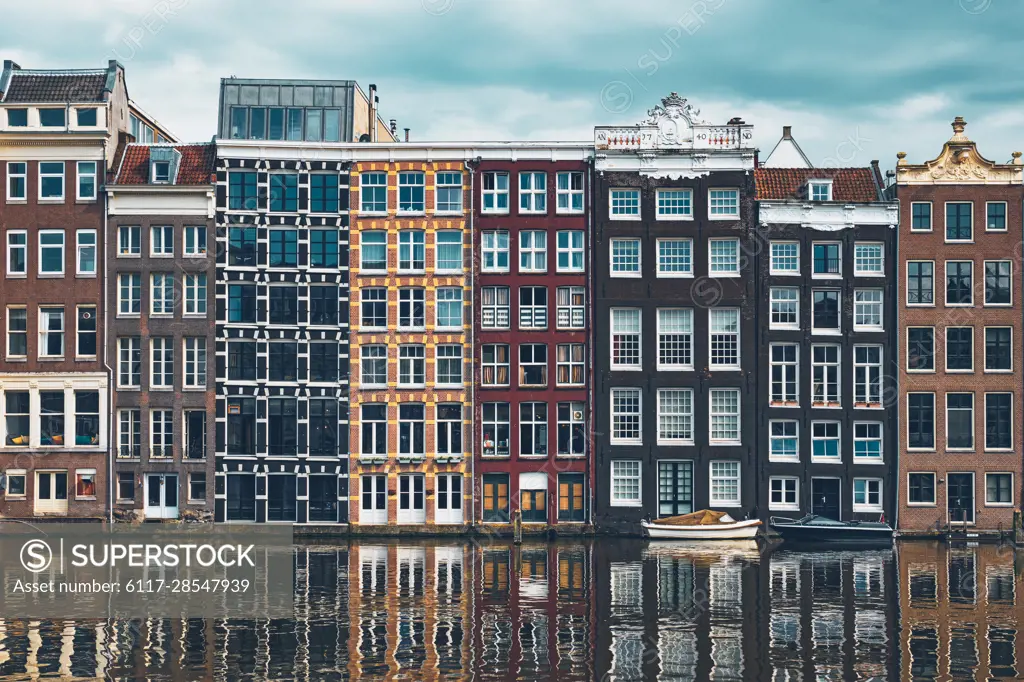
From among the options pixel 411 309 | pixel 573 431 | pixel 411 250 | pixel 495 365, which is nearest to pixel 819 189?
pixel 573 431

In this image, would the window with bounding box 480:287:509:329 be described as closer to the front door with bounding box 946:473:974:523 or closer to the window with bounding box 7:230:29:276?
the window with bounding box 7:230:29:276

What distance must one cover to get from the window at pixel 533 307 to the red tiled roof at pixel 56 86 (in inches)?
1097

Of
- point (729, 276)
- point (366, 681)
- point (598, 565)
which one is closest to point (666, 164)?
point (729, 276)

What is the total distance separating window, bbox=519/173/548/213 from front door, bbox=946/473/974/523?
28.6m

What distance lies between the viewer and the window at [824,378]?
75812mm

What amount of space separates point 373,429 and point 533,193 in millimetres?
16875

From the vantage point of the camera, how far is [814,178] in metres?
77.0

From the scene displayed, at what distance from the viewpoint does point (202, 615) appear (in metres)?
49.3

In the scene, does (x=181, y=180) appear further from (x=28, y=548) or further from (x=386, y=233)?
(x=28, y=548)

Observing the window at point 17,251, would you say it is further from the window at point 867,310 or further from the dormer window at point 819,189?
the window at point 867,310

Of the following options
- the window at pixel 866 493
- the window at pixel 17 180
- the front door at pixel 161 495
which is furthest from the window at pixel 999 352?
the window at pixel 17 180

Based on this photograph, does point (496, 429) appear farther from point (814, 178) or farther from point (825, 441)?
point (814, 178)

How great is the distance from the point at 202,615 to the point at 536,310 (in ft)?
107

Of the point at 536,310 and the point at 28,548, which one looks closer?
the point at 28,548
